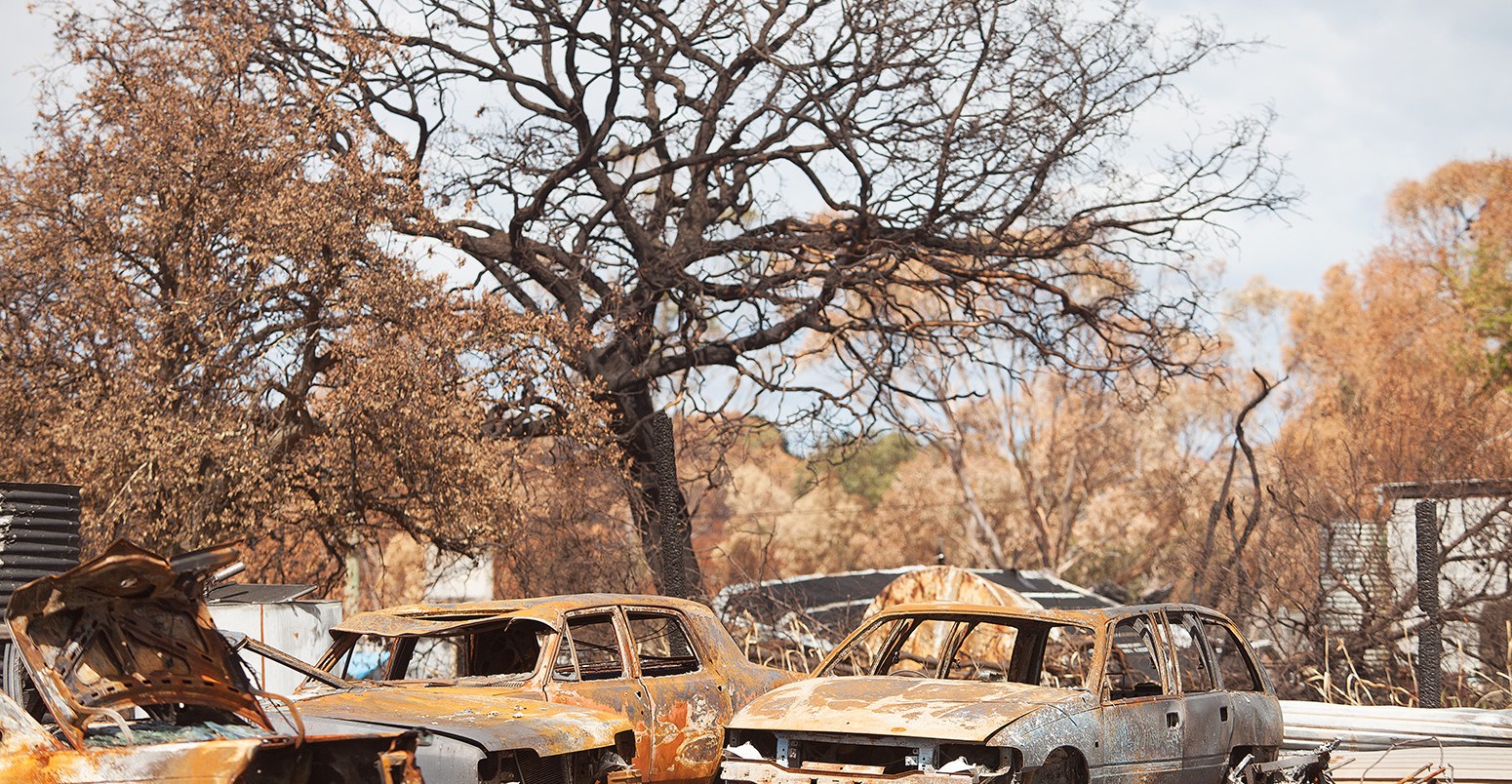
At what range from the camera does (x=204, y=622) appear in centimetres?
588

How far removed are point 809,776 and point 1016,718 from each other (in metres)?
1.12

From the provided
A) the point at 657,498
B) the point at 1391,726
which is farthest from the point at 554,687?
the point at 657,498

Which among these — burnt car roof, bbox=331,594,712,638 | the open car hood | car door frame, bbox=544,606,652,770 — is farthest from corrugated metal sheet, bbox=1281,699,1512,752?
the open car hood

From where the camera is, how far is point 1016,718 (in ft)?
24.6

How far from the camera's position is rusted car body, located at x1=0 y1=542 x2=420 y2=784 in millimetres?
5352

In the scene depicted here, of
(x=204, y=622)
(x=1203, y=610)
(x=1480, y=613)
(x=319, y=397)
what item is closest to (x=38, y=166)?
(x=319, y=397)

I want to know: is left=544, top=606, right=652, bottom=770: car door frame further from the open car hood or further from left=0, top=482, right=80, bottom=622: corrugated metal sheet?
left=0, top=482, right=80, bottom=622: corrugated metal sheet

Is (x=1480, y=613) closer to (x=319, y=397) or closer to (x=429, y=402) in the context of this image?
(x=429, y=402)

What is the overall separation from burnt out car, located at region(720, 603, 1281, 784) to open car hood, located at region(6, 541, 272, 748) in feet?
9.57

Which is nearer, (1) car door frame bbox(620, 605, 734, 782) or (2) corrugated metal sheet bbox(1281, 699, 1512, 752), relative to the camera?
(1) car door frame bbox(620, 605, 734, 782)

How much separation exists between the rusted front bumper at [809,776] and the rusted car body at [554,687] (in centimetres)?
61

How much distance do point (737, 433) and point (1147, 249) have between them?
6360 millimetres

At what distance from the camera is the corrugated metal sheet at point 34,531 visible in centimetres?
1110

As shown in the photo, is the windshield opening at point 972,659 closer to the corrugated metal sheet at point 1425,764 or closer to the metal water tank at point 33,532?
the corrugated metal sheet at point 1425,764
